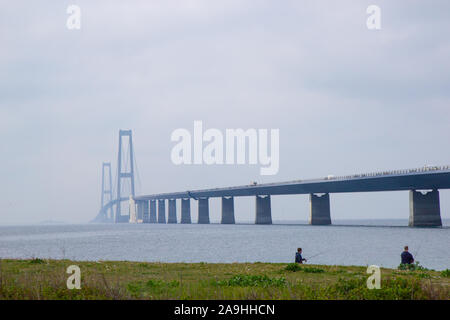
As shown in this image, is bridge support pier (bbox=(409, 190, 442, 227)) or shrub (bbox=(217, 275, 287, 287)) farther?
bridge support pier (bbox=(409, 190, 442, 227))

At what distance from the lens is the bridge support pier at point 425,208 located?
12000cm

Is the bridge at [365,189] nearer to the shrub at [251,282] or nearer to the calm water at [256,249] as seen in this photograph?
the calm water at [256,249]

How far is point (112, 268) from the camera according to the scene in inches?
1069

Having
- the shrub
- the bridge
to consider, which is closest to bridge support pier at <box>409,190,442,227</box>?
the bridge

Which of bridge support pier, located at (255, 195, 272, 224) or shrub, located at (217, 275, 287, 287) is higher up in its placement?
shrub, located at (217, 275, 287, 287)

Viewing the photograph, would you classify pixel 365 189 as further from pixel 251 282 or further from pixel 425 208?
pixel 251 282

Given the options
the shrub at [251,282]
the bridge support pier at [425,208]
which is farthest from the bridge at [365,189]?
the shrub at [251,282]

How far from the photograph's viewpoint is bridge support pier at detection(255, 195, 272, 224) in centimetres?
17550

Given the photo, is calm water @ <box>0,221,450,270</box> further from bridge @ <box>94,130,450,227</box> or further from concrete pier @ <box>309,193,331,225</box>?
concrete pier @ <box>309,193,331,225</box>

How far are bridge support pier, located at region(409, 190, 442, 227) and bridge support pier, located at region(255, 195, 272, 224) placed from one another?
59.4m

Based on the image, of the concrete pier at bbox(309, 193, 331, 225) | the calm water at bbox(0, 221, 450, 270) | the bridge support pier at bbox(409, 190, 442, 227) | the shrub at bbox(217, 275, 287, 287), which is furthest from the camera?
the concrete pier at bbox(309, 193, 331, 225)

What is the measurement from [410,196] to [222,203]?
290ft

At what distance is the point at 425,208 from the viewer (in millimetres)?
121750

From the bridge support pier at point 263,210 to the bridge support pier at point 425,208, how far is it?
59405 millimetres
